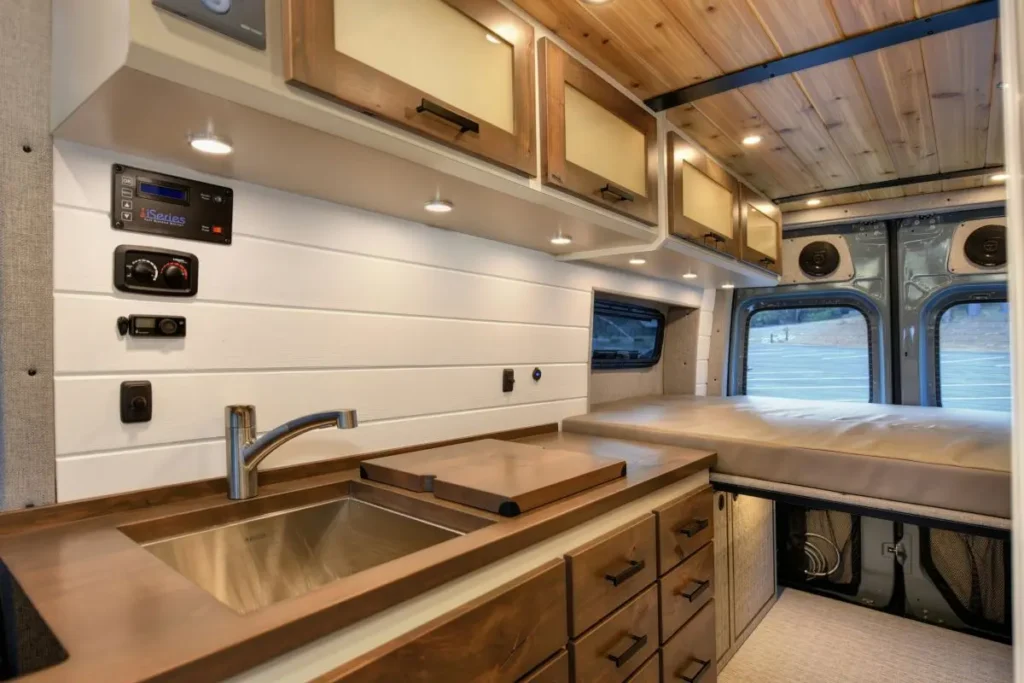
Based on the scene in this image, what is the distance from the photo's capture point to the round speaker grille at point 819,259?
138 inches

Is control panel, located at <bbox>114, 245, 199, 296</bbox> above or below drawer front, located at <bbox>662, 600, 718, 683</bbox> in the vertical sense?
above

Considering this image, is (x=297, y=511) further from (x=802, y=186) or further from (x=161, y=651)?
(x=802, y=186)

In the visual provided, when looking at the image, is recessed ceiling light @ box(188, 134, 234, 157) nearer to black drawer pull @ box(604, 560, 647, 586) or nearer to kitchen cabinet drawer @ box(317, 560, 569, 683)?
kitchen cabinet drawer @ box(317, 560, 569, 683)

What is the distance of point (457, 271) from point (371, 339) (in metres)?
0.42

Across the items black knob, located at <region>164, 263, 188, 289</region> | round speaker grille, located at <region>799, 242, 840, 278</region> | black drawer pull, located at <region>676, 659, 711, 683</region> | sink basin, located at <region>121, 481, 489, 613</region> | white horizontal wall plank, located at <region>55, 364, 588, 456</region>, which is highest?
round speaker grille, located at <region>799, 242, 840, 278</region>

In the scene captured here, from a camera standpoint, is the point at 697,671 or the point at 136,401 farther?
the point at 697,671

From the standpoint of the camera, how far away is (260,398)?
4.38ft

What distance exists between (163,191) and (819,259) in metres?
3.64

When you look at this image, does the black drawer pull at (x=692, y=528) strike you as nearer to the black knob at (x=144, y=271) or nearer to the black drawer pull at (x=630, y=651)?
the black drawer pull at (x=630, y=651)

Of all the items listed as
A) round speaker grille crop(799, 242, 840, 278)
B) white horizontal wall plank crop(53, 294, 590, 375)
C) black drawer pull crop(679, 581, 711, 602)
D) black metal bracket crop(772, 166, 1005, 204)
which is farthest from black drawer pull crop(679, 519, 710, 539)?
round speaker grille crop(799, 242, 840, 278)

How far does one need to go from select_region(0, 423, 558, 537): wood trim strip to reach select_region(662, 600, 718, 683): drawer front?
3.17 ft

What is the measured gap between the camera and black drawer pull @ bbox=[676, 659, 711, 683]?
159 cm

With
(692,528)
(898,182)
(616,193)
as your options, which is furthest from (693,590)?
(898,182)

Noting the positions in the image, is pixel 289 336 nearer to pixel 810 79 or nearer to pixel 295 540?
pixel 295 540
